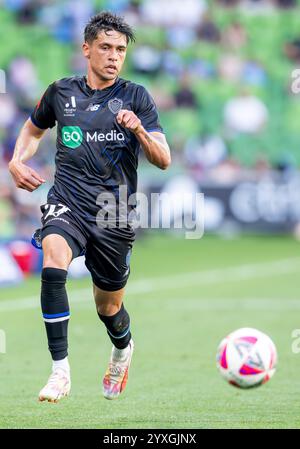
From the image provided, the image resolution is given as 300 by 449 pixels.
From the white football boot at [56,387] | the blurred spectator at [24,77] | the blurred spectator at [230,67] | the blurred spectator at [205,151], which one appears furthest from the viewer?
the blurred spectator at [230,67]

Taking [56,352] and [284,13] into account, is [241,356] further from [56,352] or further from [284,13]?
[284,13]

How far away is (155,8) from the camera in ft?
88.3

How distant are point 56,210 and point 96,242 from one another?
0.35 metres

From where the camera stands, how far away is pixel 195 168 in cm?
2450

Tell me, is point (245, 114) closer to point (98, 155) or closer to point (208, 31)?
point (208, 31)

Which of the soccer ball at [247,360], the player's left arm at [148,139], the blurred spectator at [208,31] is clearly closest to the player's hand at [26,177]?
the player's left arm at [148,139]

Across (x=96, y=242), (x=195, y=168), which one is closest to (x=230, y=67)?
(x=195, y=168)

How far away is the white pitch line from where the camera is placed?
1352cm

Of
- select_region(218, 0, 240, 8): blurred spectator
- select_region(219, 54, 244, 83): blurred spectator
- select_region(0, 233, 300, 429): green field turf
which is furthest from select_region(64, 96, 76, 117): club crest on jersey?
select_region(218, 0, 240, 8): blurred spectator

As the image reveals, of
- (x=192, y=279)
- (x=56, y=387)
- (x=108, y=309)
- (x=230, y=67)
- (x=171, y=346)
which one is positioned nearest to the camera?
(x=56, y=387)

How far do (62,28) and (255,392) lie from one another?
1956cm

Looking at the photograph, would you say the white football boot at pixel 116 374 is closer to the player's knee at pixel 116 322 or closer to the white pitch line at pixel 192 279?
the player's knee at pixel 116 322

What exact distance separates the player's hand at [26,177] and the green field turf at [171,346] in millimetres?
1516

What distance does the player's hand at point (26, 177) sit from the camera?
7.09 meters
